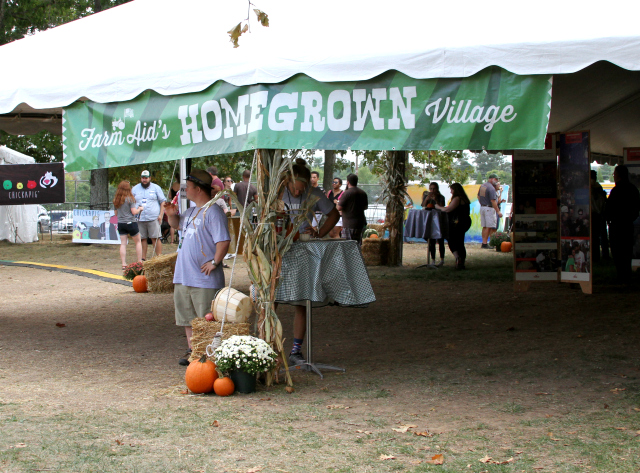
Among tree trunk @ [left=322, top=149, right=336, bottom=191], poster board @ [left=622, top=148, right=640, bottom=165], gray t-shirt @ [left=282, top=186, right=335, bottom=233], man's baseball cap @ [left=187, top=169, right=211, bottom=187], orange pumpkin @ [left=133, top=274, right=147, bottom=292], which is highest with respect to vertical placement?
tree trunk @ [left=322, top=149, right=336, bottom=191]

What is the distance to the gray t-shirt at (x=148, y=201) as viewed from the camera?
45.6 feet

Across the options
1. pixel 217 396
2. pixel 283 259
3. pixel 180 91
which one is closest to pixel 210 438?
pixel 217 396

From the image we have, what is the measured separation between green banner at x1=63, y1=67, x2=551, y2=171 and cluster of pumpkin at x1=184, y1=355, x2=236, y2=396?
1.77 m

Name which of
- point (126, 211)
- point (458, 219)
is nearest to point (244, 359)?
point (126, 211)

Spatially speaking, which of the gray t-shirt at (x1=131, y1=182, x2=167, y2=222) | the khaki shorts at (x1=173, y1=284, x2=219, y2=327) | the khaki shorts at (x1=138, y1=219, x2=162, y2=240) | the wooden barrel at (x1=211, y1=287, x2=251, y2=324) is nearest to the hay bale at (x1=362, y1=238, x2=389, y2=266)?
the khaki shorts at (x1=138, y1=219, x2=162, y2=240)

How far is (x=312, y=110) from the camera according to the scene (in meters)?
5.52

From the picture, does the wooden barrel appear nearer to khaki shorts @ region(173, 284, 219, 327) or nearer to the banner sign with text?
khaki shorts @ region(173, 284, 219, 327)

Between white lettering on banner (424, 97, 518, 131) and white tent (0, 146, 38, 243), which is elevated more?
white lettering on banner (424, 97, 518, 131)

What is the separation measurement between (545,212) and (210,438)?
8226 mm

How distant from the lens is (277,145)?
18.3ft

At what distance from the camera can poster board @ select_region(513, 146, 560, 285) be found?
448 inches

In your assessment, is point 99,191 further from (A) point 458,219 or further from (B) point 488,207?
(A) point 458,219

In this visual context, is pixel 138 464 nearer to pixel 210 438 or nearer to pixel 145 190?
pixel 210 438

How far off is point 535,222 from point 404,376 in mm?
5985
